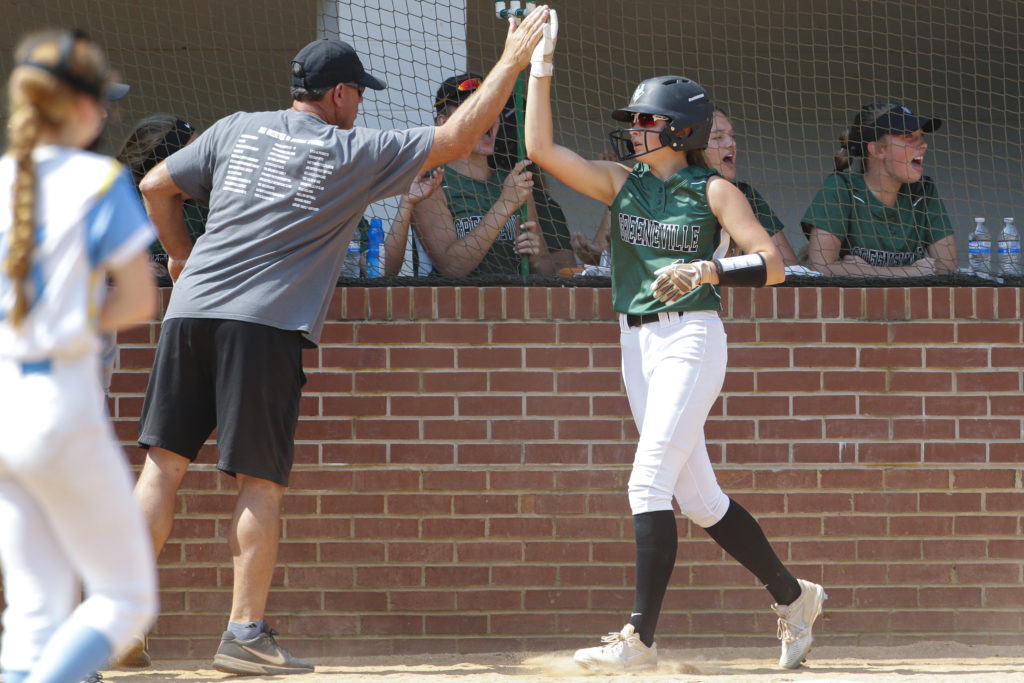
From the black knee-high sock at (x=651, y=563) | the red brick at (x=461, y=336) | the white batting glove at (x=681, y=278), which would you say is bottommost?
the black knee-high sock at (x=651, y=563)

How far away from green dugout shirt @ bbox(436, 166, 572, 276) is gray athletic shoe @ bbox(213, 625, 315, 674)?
1813mm

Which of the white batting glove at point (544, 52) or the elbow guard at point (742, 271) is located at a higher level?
the white batting glove at point (544, 52)

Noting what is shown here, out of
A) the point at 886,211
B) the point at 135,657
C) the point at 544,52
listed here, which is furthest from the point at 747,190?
the point at 135,657

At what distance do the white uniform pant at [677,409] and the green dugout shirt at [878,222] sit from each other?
1.36 metres

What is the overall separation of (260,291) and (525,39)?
4.13 feet

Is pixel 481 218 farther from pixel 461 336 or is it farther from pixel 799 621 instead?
pixel 799 621

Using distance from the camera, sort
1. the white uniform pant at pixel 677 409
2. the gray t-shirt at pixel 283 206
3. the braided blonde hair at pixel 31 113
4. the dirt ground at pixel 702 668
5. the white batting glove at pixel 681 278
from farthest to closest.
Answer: the dirt ground at pixel 702 668 → the white uniform pant at pixel 677 409 → the gray t-shirt at pixel 283 206 → the white batting glove at pixel 681 278 → the braided blonde hair at pixel 31 113

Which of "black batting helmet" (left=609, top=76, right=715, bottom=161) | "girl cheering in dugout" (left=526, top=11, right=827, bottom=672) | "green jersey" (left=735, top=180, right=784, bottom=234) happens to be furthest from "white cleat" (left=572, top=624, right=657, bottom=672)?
"green jersey" (left=735, top=180, right=784, bottom=234)

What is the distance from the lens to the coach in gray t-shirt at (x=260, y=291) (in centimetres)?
387

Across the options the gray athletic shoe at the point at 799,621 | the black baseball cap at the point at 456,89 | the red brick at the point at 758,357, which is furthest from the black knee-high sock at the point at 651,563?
the black baseball cap at the point at 456,89

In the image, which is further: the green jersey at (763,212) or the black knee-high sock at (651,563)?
the green jersey at (763,212)

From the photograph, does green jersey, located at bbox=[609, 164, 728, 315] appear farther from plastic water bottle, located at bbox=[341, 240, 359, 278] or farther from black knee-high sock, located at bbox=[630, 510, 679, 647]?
plastic water bottle, located at bbox=[341, 240, 359, 278]

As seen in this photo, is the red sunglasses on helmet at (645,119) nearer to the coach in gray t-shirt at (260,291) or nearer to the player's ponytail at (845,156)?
the coach in gray t-shirt at (260,291)

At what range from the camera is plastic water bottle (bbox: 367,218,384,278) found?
501 cm
